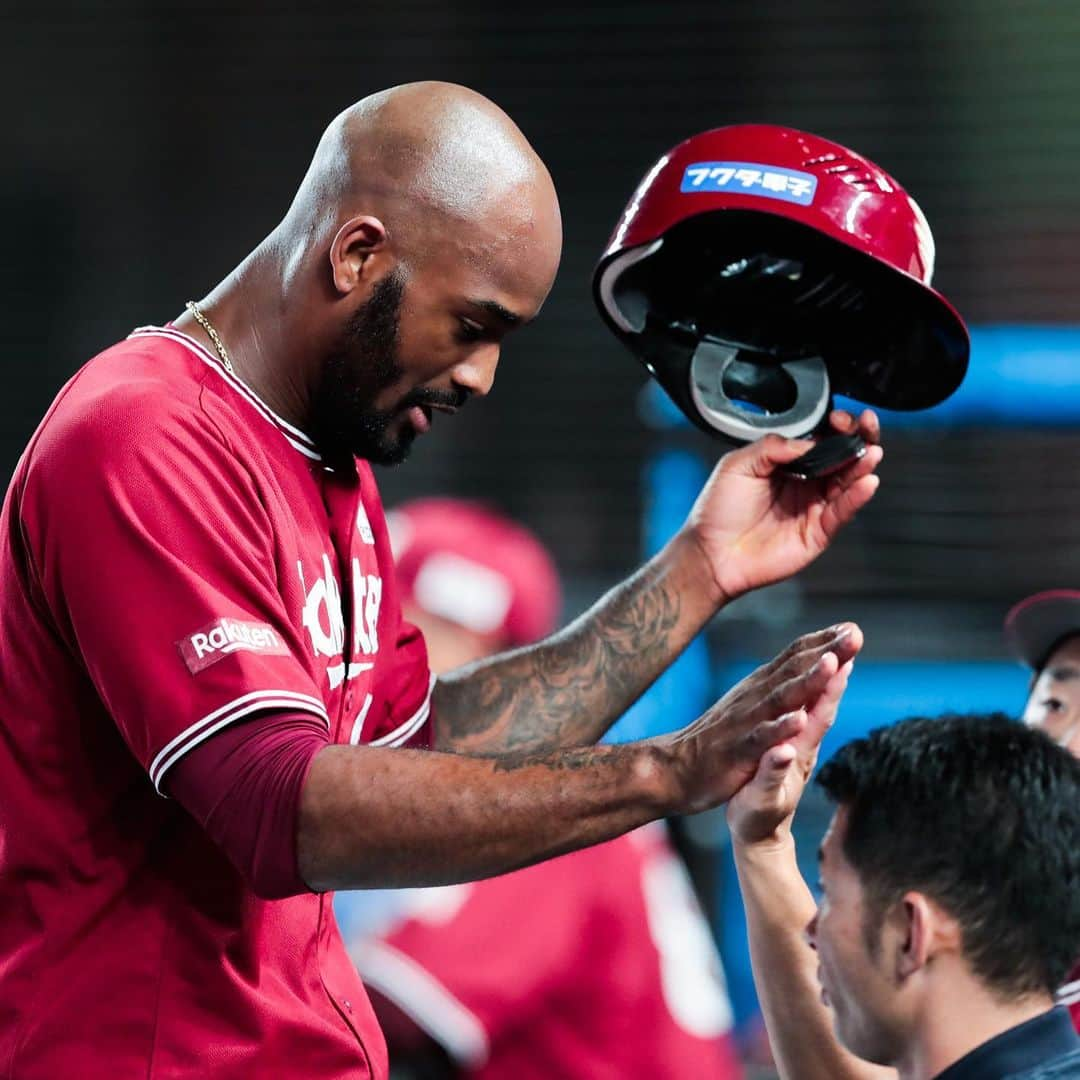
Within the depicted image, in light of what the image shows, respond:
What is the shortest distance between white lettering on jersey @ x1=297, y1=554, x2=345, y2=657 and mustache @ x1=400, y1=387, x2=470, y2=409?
0.20m

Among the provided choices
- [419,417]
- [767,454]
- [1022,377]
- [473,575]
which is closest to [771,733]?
[419,417]

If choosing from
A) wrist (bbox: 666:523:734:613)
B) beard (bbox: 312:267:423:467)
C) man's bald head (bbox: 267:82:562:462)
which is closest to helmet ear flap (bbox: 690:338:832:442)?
wrist (bbox: 666:523:734:613)

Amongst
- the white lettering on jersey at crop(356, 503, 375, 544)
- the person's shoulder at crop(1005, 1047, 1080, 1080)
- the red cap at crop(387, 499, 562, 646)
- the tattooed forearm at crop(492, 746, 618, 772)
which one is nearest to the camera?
the person's shoulder at crop(1005, 1047, 1080, 1080)

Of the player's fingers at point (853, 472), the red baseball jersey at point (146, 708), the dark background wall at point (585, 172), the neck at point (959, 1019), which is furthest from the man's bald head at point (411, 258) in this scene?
the dark background wall at point (585, 172)

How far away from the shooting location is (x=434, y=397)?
1993mm

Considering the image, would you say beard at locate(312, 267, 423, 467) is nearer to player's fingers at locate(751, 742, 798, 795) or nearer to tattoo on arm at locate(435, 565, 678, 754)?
tattoo on arm at locate(435, 565, 678, 754)

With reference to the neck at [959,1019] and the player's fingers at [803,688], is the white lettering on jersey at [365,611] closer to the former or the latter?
the player's fingers at [803,688]

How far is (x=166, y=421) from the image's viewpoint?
175cm

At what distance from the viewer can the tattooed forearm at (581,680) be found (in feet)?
7.49

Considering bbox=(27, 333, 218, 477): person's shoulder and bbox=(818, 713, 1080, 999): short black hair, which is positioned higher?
bbox=(27, 333, 218, 477): person's shoulder

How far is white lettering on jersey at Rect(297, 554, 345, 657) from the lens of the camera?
6.26 ft

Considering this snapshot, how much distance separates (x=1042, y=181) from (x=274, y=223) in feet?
8.27

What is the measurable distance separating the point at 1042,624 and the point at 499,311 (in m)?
1.19

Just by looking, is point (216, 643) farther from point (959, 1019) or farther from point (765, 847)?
point (959, 1019)
